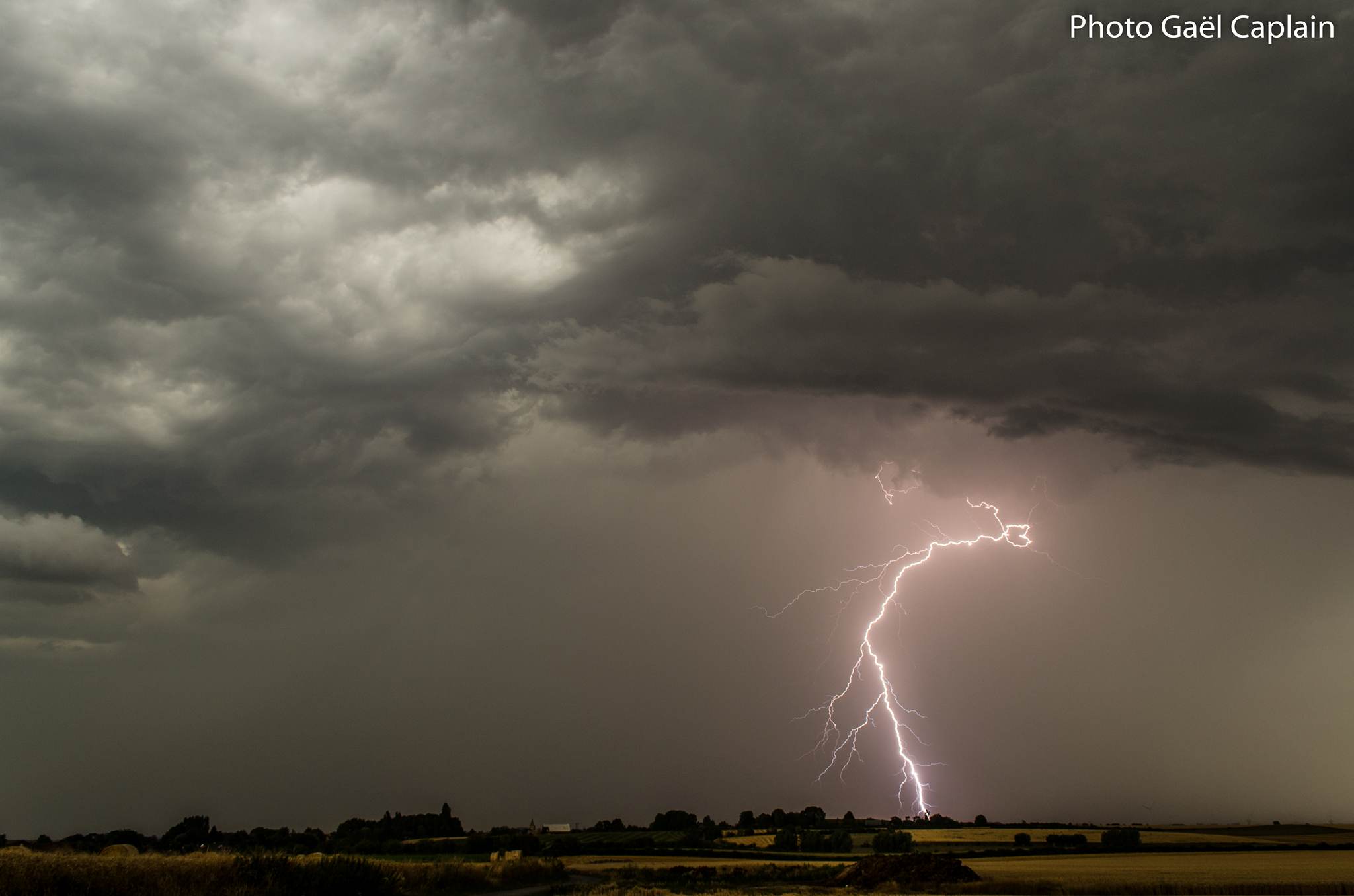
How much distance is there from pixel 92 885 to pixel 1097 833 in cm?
9866

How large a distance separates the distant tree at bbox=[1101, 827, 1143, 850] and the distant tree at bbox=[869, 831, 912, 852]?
16.2 metres

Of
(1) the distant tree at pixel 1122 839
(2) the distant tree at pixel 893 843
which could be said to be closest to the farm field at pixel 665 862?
(2) the distant tree at pixel 893 843

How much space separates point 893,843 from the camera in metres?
78.8

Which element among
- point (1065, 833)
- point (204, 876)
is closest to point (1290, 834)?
point (1065, 833)

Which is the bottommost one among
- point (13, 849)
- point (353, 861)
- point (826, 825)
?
point (826, 825)

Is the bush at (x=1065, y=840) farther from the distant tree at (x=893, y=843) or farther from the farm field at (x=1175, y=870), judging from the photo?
the farm field at (x=1175, y=870)

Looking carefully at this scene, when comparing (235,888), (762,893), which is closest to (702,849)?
(762,893)

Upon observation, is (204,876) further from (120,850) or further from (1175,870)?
(1175,870)

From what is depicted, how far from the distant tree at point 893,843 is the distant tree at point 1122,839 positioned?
53.3ft

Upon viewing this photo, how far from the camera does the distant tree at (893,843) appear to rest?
75.9 m

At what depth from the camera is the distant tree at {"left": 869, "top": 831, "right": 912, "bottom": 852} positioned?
75.9 m

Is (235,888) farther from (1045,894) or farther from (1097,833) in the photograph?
(1097,833)

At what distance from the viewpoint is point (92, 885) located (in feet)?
60.6

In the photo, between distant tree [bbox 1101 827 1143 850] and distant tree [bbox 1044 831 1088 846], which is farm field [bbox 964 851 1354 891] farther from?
distant tree [bbox 1044 831 1088 846]
